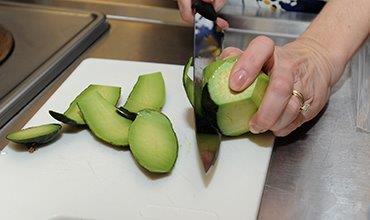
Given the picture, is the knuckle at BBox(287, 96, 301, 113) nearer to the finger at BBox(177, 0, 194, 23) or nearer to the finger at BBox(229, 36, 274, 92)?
the finger at BBox(229, 36, 274, 92)

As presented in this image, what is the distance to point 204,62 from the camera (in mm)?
757

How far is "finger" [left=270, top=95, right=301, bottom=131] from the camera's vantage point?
0.70 meters

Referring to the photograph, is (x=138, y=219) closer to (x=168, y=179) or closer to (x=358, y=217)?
(x=168, y=179)

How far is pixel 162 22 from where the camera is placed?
1132 mm

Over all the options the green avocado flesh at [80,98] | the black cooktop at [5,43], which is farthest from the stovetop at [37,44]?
the green avocado flesh at [80,98]

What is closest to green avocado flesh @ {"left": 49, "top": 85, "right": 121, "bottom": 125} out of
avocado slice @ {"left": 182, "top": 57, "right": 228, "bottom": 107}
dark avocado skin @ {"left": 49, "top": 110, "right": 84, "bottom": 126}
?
dark avocado skin @ {"left": 49, "top": 110, "right": 84, "bottom": 126}

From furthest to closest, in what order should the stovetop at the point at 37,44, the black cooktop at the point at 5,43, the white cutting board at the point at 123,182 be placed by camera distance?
the black cooktop at the point at 5,43 < the stovetop at the point at 37,44 < the white cutting board at the point at 123,182

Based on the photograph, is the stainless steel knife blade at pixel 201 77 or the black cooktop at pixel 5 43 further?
the black cooktop at pixel 5 43

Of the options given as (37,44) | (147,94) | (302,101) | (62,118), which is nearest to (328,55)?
(302,101)

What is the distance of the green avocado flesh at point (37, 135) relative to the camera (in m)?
0.71

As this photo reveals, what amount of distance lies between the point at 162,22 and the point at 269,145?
49 cm

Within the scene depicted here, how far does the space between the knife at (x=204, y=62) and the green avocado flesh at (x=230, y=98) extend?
2 centimetres

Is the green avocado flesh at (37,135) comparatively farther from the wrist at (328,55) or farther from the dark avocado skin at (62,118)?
the wrist at (328,55)

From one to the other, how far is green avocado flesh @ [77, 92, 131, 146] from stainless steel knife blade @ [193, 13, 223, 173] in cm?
9
